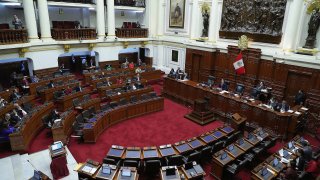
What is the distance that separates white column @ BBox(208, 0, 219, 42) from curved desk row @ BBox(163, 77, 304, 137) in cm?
447

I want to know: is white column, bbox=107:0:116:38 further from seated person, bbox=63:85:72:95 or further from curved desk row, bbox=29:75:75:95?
seated person, bbox=63:85:72:95

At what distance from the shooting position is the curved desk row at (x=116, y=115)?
28.8 ft

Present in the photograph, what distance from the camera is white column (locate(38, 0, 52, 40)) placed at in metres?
14.3

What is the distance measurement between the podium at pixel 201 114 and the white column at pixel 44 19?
10.7m

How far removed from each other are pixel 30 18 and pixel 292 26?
1500cm

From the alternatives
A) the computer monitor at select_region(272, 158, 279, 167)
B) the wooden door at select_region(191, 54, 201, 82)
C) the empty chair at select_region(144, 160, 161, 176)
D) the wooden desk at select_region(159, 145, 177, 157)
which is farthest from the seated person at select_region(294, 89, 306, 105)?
the empty chair at select_region(144, 160, 161, 176)

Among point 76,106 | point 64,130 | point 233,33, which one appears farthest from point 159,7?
point 64,130

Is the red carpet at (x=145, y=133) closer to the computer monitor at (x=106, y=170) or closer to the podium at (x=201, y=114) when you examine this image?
the podium at (x=201, y=114)

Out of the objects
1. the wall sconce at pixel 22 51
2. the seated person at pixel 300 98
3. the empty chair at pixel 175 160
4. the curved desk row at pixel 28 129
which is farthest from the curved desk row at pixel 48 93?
the seated person at pixel 300 98

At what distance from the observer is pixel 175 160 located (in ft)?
22.3

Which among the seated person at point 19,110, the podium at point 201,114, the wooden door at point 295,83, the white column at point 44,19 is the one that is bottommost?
the podium at point 201,114

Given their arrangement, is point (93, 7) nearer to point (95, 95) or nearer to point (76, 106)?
point (95, 95)

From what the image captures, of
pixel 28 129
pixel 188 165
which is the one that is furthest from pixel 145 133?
pixel 28 129

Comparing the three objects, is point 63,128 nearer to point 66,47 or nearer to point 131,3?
point 66,47
